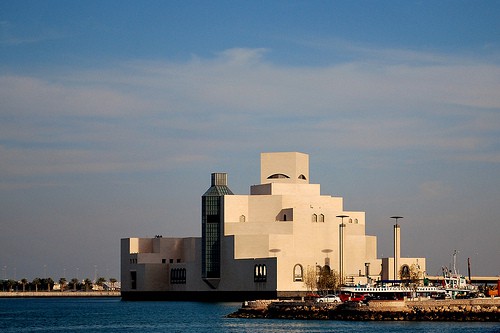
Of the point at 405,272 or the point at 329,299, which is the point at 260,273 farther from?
the point at 329,299

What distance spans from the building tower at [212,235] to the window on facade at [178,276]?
774 centimetres

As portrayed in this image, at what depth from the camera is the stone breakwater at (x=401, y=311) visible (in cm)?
9681

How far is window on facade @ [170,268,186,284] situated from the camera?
541 feet

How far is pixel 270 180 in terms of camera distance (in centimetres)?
16138

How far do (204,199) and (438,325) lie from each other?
68591mm

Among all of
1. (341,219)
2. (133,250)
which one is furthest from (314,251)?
(133,250)

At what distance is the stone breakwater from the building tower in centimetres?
4667

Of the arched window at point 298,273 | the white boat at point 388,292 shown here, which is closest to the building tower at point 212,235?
the arched window at point 298,273

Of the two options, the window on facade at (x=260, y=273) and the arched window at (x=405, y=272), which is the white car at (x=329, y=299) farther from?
the arched window at (x=405, y=272)

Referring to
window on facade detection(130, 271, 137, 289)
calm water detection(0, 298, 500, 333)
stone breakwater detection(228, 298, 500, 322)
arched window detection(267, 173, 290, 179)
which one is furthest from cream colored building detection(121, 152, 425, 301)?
stone breakwater detection(228, 298, 500, 322)

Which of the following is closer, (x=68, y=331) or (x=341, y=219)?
(x=68, y=331)

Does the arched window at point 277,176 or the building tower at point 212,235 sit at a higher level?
the arched window at point 277,176

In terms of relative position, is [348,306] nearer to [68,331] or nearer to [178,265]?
[68,331]

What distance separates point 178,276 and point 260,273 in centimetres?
2056
